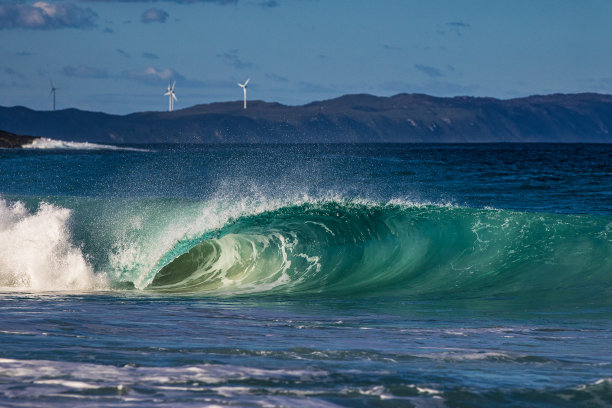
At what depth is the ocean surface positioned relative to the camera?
5.73 meters

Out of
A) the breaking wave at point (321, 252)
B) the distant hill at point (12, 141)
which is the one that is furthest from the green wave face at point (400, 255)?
the distant hill at point (12, 141)

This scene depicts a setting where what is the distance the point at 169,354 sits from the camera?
6.76 m

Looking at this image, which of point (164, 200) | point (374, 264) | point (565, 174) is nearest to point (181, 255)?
point (374, 264)

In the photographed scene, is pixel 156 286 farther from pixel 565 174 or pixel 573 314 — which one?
pixel 565 174

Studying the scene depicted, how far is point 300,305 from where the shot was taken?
11.2 metres

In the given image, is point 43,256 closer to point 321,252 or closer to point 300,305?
point 321,252

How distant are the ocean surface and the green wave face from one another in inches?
1.9

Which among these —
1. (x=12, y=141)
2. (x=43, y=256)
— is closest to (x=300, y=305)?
(x=43, y=256)

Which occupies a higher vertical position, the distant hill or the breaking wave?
the distant hill

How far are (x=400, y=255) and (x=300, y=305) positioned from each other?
18.1 feet

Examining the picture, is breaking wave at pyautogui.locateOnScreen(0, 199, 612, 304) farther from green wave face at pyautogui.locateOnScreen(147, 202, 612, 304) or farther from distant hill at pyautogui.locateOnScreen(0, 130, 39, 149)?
distant hill at pyautogui.locateOnScreen(0, 130, 39, 149)

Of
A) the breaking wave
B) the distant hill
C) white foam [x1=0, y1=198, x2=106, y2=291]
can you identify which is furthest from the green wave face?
the distant hill

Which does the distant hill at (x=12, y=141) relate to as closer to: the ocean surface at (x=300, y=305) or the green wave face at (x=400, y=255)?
the ocean surface at (x=300, y=305)

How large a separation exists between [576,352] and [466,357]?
1140 millimetres
